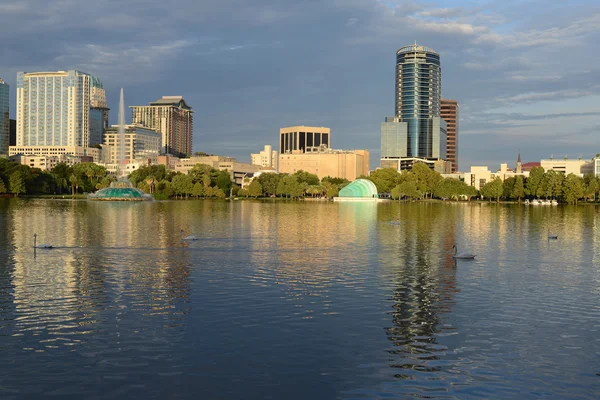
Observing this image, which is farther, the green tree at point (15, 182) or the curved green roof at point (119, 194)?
the curved green roof at point (119, 194)

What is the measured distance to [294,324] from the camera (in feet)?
74.6

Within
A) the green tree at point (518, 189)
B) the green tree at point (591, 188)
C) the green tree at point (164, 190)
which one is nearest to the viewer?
the green tree at point (591, 188)

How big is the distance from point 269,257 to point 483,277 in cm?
1405

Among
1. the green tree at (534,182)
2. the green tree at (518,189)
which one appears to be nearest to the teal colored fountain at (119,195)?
the green tree at (518,189)

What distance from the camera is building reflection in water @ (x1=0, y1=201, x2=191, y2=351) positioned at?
2233cm

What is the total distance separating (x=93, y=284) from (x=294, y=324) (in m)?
12.2

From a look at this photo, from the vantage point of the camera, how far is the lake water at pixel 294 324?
661 inches

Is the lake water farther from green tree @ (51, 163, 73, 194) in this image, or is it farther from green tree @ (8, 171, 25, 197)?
green tree @ (51, 163, 73, 194)

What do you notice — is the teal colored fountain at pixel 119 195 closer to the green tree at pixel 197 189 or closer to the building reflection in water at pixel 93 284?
the green tree at pixel 197 189

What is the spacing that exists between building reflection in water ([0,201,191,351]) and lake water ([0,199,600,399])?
11 cm

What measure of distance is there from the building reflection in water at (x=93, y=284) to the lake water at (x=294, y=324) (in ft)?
0.37

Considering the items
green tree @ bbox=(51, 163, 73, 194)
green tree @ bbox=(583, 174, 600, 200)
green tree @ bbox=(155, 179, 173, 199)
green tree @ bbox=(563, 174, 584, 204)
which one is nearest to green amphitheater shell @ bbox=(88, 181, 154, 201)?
green tree @ bbox=(155, 179, 173, 199)

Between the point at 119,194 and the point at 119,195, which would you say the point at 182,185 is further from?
the point at 119,195

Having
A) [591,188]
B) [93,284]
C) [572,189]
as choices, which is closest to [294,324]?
[93,284]
